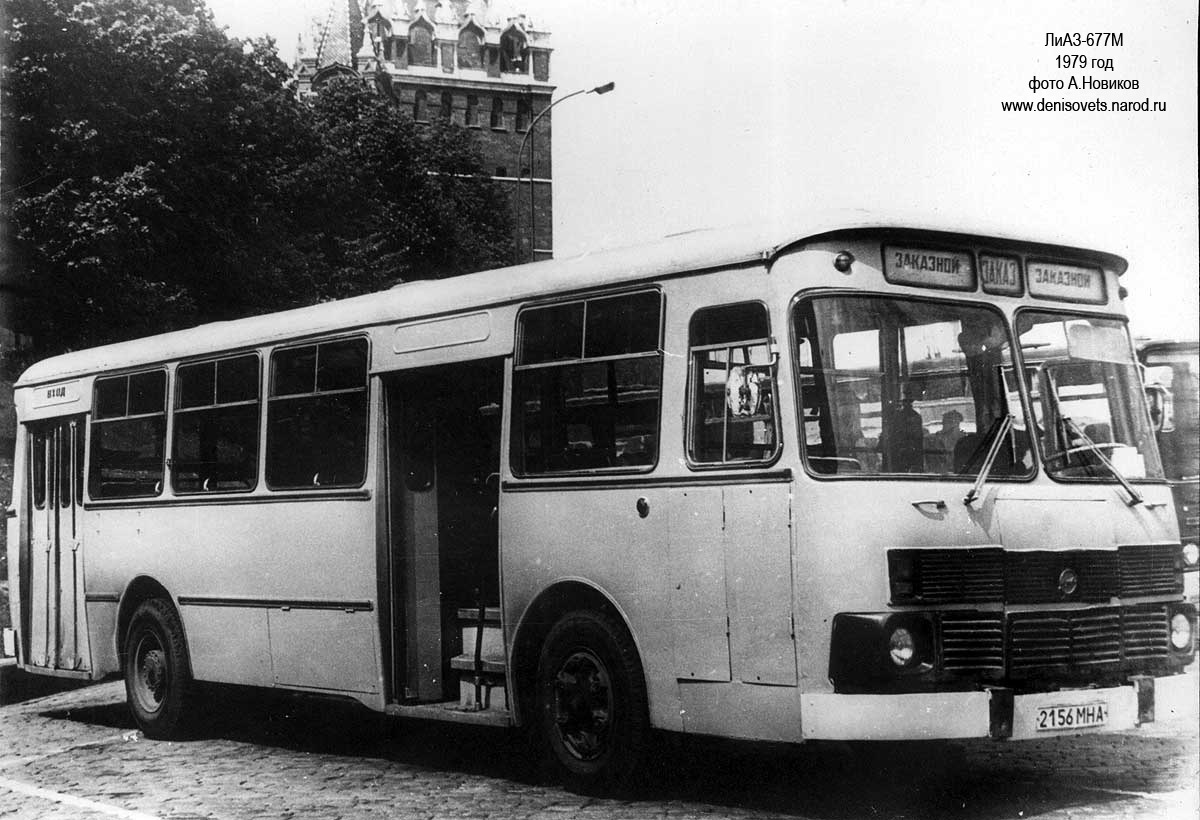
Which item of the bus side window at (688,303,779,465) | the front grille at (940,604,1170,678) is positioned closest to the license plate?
the front grille at (940,604,1170,678)

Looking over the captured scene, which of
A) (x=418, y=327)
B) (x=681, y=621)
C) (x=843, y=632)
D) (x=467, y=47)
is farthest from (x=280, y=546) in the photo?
(x=467, y=47)

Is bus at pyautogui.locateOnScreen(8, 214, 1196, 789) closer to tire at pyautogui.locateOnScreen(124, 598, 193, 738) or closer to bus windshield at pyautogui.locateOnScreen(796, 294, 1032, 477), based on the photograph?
bus windshield at pyautogui.locateOnScreen(796, 294, 1032, 477)

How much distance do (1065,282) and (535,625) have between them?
11.7 ft

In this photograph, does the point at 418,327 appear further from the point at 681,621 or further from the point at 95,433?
the point at 95,433

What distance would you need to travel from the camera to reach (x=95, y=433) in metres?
13.4

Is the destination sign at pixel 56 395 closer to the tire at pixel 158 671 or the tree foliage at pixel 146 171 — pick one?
the tire at pixel 158 671

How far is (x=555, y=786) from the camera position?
906 centimetres

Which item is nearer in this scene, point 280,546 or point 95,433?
point 280,546

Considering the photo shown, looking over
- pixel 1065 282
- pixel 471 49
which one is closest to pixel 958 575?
pixel 1065 282

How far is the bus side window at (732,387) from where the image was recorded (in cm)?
783

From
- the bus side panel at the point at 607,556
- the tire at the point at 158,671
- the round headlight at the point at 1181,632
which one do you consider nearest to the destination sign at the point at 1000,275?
the round headlight at the point at 1181,632

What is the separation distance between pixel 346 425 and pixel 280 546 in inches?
44.4

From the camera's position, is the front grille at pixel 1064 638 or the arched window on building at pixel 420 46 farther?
the arched window on building at pixel 420 46

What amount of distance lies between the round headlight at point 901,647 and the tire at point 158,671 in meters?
6.72
